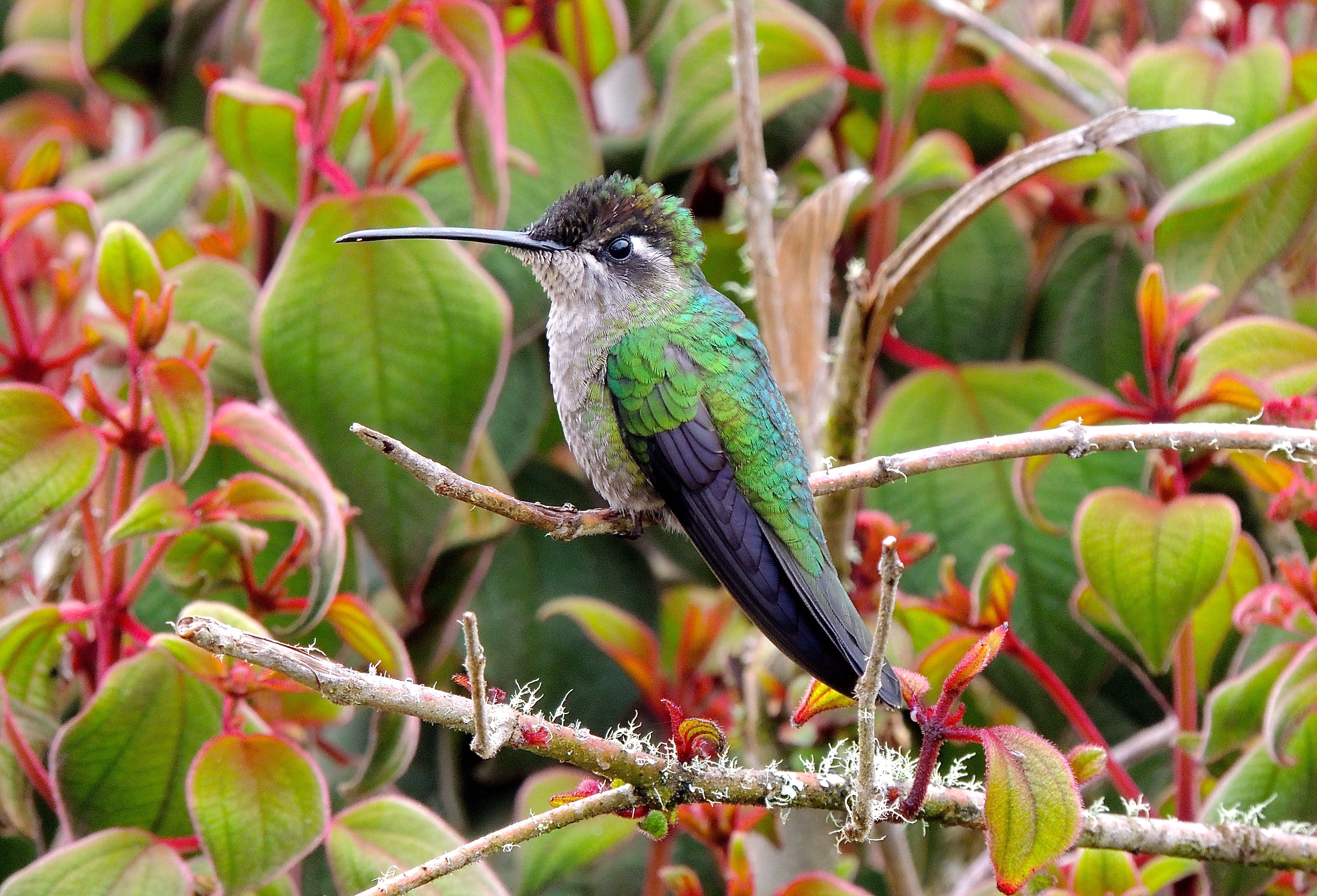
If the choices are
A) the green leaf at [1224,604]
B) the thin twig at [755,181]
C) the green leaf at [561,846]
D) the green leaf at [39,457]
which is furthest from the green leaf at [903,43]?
the green leaf at [39,457]

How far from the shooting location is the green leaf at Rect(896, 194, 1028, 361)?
Answer: 9.37 ft

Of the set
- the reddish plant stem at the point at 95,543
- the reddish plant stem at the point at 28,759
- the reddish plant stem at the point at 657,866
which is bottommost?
the reddish plant stem at the point at 657,866

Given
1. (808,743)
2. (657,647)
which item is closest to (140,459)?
(657,647)

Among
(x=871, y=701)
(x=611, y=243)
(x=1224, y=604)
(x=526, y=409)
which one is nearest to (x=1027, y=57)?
(x=611, y=243)

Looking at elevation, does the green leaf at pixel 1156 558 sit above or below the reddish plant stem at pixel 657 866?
above

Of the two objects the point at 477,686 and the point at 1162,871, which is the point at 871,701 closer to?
the point at 477,686

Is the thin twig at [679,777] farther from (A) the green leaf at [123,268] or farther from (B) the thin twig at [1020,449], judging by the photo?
(A) the green leaf at [123,268]

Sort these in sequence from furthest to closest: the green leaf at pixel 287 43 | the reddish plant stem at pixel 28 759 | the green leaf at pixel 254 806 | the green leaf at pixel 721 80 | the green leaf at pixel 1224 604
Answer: the green leaf at pixel 287 43 → the green leaf at pixel 721 80 → the green leaf at pixel 1224 604 → the reddish plant stem at pixel 28 759 → the green leaf at pixel 254 806

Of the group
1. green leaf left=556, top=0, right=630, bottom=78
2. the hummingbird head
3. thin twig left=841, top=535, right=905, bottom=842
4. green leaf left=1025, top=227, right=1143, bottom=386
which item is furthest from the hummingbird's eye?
thin twig left=841, top=535, right=905, bottom=842

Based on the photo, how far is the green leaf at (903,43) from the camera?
2.63 meters

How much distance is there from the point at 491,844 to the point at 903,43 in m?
1.83

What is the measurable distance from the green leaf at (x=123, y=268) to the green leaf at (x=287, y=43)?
0.91m

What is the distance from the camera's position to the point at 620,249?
2.78m

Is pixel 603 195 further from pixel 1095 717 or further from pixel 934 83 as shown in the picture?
pixel 1095 717
